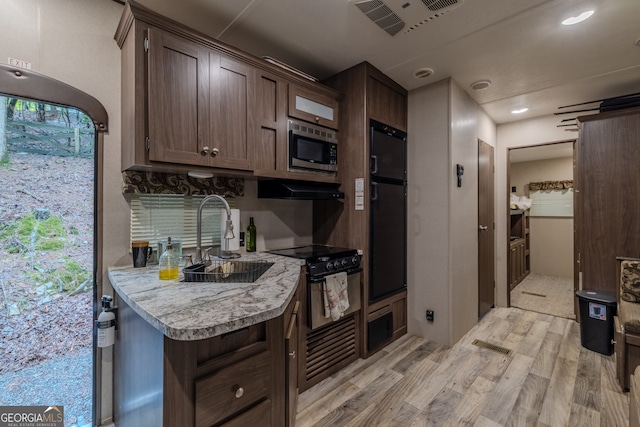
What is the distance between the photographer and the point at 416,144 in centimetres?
295

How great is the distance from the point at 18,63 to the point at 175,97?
77cm

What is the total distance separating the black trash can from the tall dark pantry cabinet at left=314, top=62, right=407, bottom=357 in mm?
1787

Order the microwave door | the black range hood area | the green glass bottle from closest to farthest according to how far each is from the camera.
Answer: the black range hood area → the green glass bottle → the microwave door

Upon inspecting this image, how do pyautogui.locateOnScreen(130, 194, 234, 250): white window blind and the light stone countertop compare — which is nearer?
the light stone countertop

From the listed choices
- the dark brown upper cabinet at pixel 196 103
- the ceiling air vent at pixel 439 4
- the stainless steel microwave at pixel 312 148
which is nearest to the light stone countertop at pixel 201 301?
the dark brown upper cabinet at pixel 196 103

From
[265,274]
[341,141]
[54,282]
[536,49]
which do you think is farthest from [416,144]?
[54,282]

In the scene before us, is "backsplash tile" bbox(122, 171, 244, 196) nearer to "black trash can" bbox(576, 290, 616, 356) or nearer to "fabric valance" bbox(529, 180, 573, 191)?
"black trash can" bbox(576, 290, 616, 356)

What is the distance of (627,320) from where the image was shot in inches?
83.4

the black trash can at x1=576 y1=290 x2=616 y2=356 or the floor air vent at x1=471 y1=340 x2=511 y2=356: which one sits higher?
the black trash can at x1=576 y1=290 x2=616 y2=356

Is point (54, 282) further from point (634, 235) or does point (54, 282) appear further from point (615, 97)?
point (615, 97)

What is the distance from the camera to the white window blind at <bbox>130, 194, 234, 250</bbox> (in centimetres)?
186

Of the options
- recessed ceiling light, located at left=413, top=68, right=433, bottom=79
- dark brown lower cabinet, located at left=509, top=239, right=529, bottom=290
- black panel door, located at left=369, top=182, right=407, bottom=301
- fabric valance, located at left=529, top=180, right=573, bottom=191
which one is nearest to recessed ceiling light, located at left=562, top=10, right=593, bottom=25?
recessed ceiling light, located at left=413, top=68, right=433, bottom=79

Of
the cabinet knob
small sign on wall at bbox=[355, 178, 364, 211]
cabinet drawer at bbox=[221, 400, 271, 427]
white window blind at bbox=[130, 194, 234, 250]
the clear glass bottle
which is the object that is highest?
small sign on wall at bbox=[355, 178, 364, 211]

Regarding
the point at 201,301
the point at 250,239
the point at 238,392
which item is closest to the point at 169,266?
the point at 201,301
